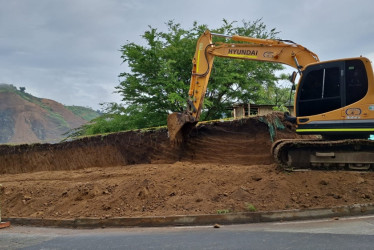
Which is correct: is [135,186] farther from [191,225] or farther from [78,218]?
[191,225]

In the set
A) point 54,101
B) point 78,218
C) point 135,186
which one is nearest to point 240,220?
point 135,186

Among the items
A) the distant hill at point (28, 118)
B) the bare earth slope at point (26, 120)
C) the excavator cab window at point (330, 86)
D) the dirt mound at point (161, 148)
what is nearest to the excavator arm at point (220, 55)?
the dirt mound at point (161, 148)

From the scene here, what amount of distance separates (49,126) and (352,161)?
85611 millimetres

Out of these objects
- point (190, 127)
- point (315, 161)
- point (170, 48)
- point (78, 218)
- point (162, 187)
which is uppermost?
point (170, 48)

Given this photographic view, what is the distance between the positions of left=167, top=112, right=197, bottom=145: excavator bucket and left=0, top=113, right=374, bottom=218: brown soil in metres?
0.45

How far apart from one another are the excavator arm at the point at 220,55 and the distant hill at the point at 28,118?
65611mm

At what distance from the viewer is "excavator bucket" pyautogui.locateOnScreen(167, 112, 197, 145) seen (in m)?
10.8

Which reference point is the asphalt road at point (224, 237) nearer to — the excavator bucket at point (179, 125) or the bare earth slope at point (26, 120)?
the excavator bucket at point (179, 125)

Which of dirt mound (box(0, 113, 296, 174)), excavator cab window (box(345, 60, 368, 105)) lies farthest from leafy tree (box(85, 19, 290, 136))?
excavator cab window (box(345, 60, 368, 105))

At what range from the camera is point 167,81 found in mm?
16547

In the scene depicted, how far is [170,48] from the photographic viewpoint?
17.9 m

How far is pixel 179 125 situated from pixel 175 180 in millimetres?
2079

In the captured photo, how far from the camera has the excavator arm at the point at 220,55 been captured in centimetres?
1008

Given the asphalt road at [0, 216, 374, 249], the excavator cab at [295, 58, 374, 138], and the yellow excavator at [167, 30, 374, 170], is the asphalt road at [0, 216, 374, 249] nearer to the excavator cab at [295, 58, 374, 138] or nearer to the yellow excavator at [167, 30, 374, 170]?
the yellow excavator at [167, 30, 374, 170]
